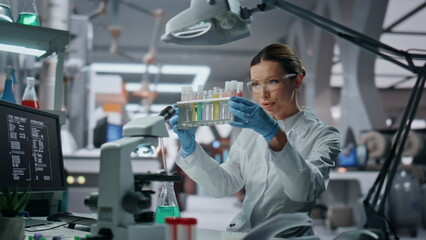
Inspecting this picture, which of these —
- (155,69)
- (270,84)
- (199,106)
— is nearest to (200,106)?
(199,106)

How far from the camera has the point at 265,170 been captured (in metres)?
1.91

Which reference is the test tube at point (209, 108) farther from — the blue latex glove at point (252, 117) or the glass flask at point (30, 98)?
the glass flask at point (30, 98)

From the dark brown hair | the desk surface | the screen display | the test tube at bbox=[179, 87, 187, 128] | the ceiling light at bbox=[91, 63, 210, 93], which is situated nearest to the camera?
the desk surface

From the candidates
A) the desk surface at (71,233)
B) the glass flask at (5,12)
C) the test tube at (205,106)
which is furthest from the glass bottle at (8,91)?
the test tube at (205,106)

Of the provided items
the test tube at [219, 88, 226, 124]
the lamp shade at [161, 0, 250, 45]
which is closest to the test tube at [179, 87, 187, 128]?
the test tube at [219, 88, 226, 124]

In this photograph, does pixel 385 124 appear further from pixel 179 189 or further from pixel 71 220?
pixel 71 220

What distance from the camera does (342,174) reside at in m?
6.42

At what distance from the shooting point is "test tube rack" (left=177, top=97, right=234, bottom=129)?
4.52 feet

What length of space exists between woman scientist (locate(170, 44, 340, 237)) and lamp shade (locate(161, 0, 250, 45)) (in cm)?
19

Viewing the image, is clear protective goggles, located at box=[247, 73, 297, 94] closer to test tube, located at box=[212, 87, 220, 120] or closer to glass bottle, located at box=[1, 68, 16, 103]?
test tube, located at box=[212, 87, 220, 120]

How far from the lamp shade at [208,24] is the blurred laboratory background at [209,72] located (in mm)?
114

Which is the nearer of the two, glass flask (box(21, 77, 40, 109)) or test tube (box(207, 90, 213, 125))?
test tube (box(207, 90, 213, 125))

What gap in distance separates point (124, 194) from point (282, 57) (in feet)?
3.49

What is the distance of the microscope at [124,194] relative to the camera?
1.01 metres
